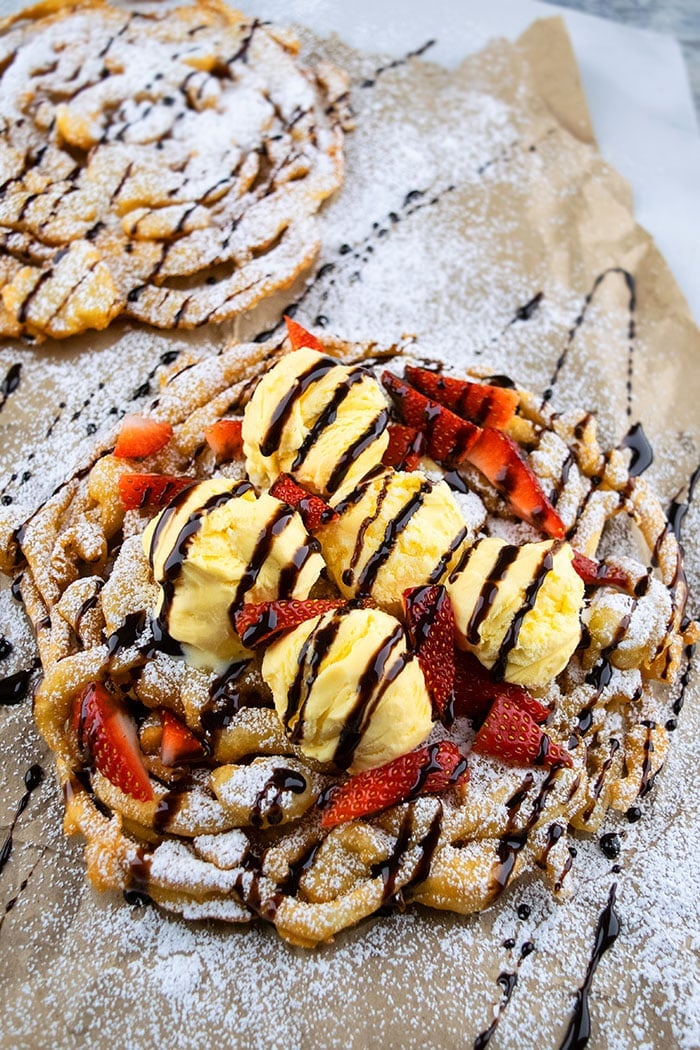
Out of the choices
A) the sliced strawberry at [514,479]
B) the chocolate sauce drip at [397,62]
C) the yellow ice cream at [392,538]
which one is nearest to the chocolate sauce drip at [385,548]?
the yellow ice cream at [392,538]

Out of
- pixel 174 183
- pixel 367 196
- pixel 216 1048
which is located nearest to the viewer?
pixel 216 1048

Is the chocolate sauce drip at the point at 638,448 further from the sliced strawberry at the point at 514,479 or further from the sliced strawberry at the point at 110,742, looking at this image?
the sliced strawberry at the point at 110,742

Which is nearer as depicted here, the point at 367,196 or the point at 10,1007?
the point at 10,1007

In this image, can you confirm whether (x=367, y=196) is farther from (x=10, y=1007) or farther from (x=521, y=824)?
(x=10, y=1007)

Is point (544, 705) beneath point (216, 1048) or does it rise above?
above

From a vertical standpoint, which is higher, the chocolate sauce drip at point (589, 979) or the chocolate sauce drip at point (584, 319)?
the chocolate sauce drip at point (584, 319)

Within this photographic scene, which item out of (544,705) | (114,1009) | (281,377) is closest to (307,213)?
(281,377)
